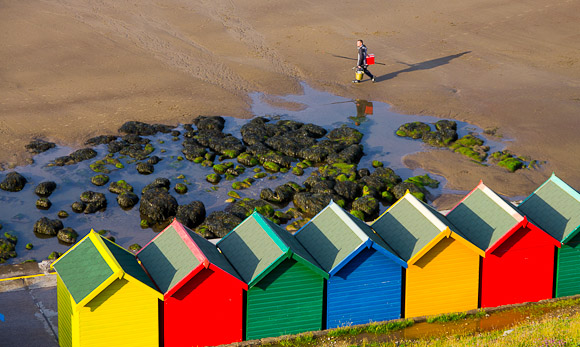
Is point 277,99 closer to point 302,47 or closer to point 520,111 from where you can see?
point 302,47

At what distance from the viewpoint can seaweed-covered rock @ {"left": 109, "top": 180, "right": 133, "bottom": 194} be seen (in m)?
19.2

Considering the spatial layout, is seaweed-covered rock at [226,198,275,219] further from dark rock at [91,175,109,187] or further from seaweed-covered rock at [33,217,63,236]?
seaweed-covered rock at [33,217,63,236]

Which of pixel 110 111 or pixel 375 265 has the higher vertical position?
pixel 375 265

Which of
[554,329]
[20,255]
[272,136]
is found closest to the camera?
[554,329]

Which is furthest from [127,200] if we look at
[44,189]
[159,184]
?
[44,189]

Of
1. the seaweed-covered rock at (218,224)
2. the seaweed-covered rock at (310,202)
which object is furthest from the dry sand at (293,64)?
the seaweed-covered rock at (218,224)

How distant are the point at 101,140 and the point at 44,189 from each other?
11.4 ft

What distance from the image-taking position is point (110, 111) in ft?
79.5

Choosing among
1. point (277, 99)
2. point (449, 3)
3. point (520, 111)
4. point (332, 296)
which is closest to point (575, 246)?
point (332, 296)

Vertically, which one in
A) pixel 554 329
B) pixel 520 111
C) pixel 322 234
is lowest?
pixel 520 111

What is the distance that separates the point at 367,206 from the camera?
18.2 metres

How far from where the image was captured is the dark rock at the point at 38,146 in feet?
70.5

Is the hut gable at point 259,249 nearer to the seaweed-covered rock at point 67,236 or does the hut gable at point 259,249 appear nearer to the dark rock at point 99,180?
the seaweed-covered rock at point 67,236

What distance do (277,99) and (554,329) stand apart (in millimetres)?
16652
